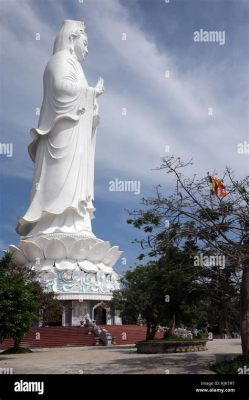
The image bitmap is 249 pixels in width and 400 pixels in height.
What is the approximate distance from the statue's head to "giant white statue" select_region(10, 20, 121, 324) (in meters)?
0.34

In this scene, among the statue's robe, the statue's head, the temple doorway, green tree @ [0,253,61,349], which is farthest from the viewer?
the statue's head

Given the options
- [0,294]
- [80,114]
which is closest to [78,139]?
[80,114]

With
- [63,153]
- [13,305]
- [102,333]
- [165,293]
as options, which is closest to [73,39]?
[63,153]

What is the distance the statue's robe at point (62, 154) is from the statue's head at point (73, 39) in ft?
3.62

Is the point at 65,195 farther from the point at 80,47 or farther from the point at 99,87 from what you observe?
the point at 80,47

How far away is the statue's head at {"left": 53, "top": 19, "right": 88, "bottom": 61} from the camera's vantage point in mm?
38781

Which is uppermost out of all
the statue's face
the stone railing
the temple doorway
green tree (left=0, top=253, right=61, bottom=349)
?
the statue's face

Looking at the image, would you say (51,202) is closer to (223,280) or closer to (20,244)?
(20,244)

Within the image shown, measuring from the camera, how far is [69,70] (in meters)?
37.3

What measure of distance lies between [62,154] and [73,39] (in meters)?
8.95

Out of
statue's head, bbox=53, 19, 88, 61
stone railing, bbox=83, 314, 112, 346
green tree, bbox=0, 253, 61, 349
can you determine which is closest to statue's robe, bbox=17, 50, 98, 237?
statue's head, bbox=53, 19, 88, 61

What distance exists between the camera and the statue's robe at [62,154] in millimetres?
36656

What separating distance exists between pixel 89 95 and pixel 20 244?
1178cm

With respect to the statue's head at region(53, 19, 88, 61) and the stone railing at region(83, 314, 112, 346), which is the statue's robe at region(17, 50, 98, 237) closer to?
the statue's head at region(53, 19, 88, 61)
